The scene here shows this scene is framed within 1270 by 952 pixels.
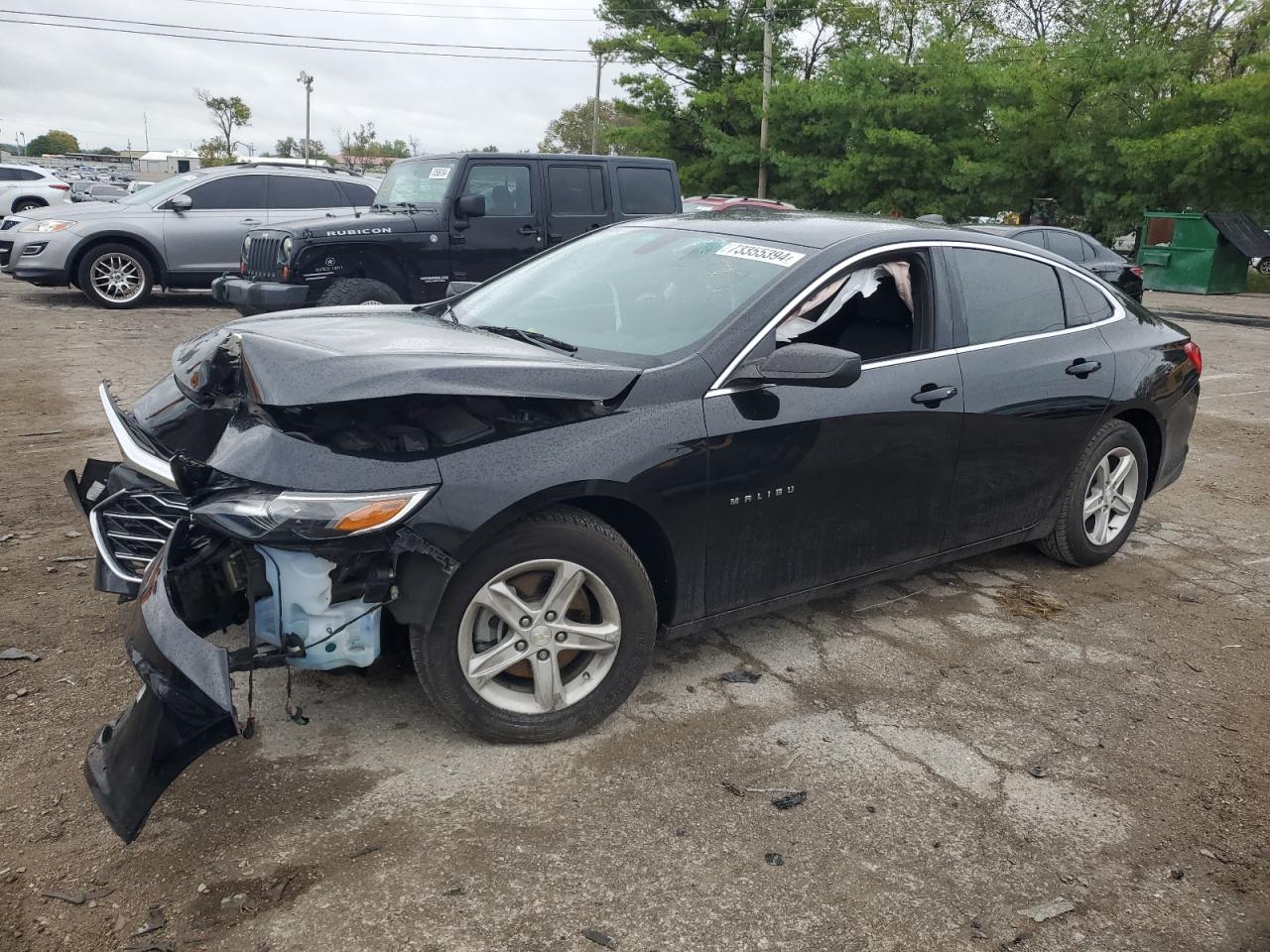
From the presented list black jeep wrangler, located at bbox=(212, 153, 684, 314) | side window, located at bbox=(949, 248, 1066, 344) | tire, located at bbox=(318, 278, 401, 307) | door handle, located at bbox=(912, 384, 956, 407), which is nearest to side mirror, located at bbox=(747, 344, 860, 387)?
door handle, located at bbox=(912, 384, 956, 407)

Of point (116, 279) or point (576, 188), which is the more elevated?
point (576, 188)

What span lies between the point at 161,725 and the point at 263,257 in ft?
25.9

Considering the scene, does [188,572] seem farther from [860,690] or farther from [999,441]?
[999,441]

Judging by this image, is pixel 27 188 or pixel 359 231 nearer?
pixel 359 231

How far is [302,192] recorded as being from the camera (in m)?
13.5

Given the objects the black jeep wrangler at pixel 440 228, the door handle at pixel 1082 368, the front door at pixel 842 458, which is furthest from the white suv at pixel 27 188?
the door handle at pixel 1082 368

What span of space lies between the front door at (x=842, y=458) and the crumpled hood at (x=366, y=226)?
6.70 m

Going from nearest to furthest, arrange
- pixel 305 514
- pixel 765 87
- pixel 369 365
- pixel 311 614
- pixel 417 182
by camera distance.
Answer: pixel 305 514 < pixel 311 614 < pixel 369 365 < pixel 417 182 < pixel 765 87

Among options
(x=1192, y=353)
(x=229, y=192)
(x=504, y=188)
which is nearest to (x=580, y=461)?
(x=1192, y=353)

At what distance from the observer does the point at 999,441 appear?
425cm

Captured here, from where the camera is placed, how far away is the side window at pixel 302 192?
→ 13375mm

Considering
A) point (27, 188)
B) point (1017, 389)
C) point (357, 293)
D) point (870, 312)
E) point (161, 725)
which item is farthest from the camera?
point (27, 188)

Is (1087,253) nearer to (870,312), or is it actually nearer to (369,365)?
(870,312)

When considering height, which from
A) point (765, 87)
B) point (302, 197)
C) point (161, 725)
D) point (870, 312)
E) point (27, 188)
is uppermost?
point (765, 87)
